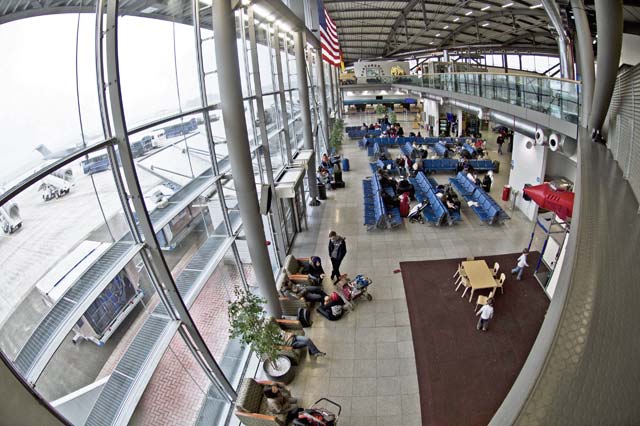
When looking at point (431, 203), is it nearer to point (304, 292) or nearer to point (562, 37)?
point (304, 292)

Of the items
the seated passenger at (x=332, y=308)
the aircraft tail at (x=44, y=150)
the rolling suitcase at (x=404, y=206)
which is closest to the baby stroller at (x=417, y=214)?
the rolling suitcase at (x=404, y=206)

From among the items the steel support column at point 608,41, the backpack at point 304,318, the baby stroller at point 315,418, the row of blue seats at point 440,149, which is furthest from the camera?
the row of blue seats at point 440,149

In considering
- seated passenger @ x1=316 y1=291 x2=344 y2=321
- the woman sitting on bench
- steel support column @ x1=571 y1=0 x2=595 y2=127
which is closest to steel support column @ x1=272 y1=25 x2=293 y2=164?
the woman sitting on bench

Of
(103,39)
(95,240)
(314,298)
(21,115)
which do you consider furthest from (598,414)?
(314,298)

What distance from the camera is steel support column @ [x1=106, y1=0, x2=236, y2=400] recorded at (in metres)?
4.36

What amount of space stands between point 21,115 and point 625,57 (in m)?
25.4

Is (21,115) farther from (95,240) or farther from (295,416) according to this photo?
(295,416)

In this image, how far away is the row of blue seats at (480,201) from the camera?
43.1ft

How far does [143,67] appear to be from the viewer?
18.4 ft

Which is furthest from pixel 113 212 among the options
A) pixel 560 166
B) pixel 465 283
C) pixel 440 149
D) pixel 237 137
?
pixel 440 149

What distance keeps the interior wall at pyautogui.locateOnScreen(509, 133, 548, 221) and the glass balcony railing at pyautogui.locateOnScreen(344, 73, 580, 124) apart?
1.97m

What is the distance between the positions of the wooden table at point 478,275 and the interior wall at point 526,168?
16.9 ft

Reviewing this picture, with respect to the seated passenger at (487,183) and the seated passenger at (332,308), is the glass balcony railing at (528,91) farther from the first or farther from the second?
the seated passenger at (332,308)

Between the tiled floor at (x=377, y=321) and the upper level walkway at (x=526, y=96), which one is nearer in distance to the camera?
the tiled floor at (x=377, y=321)
